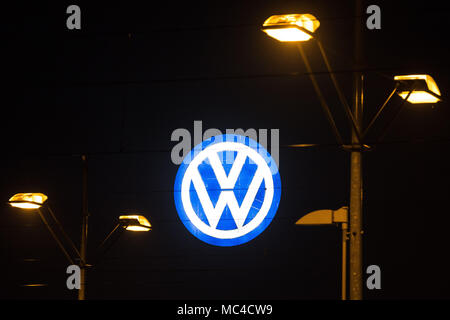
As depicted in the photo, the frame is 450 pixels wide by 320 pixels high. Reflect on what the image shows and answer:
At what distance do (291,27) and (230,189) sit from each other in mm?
17162

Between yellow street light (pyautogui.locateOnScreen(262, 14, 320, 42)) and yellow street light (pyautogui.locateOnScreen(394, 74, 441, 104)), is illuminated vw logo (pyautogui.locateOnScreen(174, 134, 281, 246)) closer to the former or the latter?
yellow street light (pyautogui.locateOnScreen(394, 74, 441, 104))

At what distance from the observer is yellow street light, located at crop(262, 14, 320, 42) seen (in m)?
8.25

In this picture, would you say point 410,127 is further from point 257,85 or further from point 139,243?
point 139,243

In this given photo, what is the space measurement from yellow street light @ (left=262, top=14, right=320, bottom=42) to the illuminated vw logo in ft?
54.7

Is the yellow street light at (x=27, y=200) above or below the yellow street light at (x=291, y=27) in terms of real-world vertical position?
below

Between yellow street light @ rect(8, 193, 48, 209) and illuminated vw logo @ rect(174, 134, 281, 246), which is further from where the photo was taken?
illuminated vw logo @ rect(174, 134, 281, 246)

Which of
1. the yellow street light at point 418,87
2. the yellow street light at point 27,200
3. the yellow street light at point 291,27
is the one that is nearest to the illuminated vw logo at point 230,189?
the yellow street light at point 27,200

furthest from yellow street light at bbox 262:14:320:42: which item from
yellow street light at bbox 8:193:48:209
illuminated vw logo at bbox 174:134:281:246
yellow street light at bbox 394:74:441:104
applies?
illuminated vw logo at bbox 174:134:281:246

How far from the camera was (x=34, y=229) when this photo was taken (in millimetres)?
30266

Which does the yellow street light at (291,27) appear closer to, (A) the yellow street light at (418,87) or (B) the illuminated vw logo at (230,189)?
(A) the yellow street light at (418,87)

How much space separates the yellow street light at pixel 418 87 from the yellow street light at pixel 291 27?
1.73m

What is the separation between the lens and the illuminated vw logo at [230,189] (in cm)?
2528

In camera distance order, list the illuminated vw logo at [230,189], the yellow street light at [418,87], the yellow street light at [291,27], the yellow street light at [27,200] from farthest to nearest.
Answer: the illuminated vw logo at [230,189], the yellow street light at [27,200], the yellow street light at [418,87], the yellow street light at [291,27]

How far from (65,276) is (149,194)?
546cm
